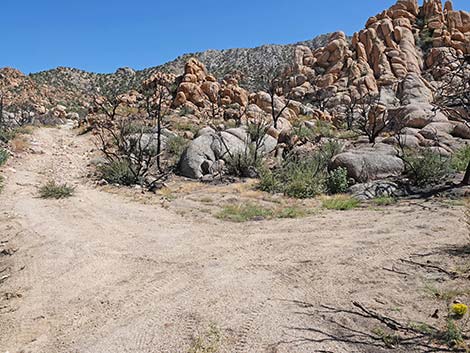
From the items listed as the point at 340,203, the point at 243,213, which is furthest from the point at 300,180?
the point at 243,213

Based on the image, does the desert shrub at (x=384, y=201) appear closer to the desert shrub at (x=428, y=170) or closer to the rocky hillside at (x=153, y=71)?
the desert shrub at (x=428, y=170)

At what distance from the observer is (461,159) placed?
34.8 feet

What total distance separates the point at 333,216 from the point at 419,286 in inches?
125

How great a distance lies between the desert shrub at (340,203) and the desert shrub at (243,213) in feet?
3.96

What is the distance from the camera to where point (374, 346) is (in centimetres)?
292

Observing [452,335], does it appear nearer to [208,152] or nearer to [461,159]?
[461,159]

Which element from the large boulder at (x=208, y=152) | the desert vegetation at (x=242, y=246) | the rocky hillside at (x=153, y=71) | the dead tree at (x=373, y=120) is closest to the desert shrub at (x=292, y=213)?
the desert vegetation at (x=242, y=246)

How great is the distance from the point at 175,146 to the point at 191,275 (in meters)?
10.6

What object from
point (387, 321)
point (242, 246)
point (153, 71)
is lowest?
point (387, 321)

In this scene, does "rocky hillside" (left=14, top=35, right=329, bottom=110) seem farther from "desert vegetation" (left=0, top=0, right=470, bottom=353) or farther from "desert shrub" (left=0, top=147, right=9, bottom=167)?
"desert shrub" (left=0, top=147, right=9, bottom=167)

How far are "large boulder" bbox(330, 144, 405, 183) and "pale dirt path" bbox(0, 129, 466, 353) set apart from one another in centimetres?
275

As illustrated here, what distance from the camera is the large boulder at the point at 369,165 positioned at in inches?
387

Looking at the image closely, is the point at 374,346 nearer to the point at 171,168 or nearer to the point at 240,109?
the point at 171,168

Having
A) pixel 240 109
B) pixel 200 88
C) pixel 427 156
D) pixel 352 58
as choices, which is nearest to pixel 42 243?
pixel 427 156
